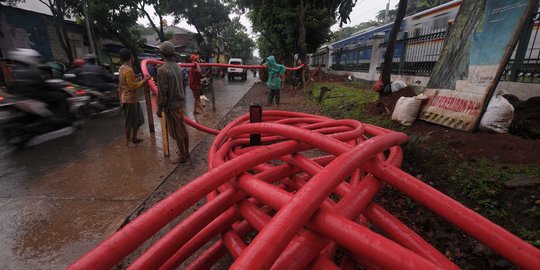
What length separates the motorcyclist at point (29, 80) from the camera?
161 inches

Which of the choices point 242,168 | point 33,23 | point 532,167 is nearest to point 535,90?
point 532,167

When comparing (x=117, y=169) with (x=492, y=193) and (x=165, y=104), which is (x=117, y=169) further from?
(x=492, y=193)

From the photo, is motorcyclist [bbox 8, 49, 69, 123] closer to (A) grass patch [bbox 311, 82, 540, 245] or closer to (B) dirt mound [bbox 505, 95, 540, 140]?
(A) grass patch [bbox 311, 82, 540, 245]

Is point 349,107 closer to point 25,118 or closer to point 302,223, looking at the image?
point 302,223

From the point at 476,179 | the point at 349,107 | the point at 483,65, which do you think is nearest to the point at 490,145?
the point at 476,179

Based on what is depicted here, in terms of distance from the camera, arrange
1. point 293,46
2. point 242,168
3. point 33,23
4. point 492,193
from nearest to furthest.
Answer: point 242,168 → point 492,193 → point 33,23 → point 293,46

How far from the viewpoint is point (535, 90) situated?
4.19 meters

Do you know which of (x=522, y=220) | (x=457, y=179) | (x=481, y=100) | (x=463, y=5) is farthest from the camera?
(x=463, y=5)

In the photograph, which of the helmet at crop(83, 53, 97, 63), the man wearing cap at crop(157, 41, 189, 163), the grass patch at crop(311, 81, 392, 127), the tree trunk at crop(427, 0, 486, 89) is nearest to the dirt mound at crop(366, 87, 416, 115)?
the grass patch at crop(311, 81, 392, 127)

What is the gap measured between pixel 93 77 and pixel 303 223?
695 centimetres

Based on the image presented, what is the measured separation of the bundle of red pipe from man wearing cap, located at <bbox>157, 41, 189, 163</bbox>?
2.27 m

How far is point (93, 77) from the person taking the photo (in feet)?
20.2

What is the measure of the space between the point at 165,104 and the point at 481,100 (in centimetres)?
397

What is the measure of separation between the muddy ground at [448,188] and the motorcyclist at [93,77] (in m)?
3.97
